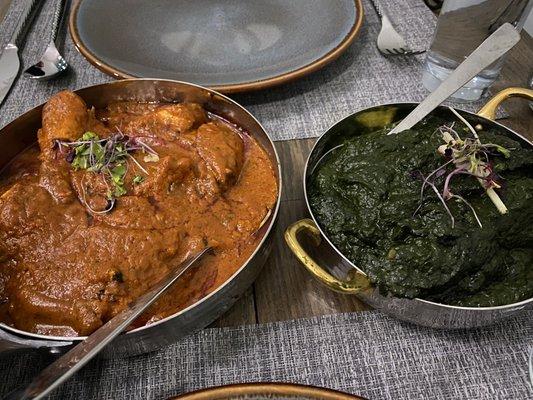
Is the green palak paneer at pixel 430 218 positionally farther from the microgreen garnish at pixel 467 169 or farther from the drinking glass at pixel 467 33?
the drinking glass at pixel 467 33

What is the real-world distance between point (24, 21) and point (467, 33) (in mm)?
1719

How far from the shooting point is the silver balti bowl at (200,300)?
87 cm

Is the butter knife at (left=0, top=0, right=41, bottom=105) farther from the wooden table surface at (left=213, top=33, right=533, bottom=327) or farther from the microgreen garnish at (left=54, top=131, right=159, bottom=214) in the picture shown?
the wooden table surface at (left=213, top=33, right=533, bottom=327)

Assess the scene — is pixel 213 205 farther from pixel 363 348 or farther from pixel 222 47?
pixel 222 47

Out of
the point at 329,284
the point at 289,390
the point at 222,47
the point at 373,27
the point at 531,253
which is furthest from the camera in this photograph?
the point at 373,27

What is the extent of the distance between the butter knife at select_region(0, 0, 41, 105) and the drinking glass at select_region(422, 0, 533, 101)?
1515 mm

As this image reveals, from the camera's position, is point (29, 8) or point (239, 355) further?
point (29, 8)

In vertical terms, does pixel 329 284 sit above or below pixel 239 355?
above

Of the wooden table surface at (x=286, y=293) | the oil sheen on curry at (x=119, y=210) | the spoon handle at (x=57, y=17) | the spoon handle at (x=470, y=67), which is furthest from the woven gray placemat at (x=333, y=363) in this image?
the spoon handle at (x=57, y=17)

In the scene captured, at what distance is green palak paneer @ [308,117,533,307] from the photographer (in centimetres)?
96

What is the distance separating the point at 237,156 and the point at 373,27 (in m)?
1.05

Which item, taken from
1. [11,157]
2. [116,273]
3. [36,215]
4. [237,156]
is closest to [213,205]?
[237,156]

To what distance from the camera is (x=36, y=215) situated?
1079 millimetres

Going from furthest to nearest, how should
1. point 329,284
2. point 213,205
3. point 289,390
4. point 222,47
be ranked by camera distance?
point 222,47
point 213,205
point 329,284
point 289,390
